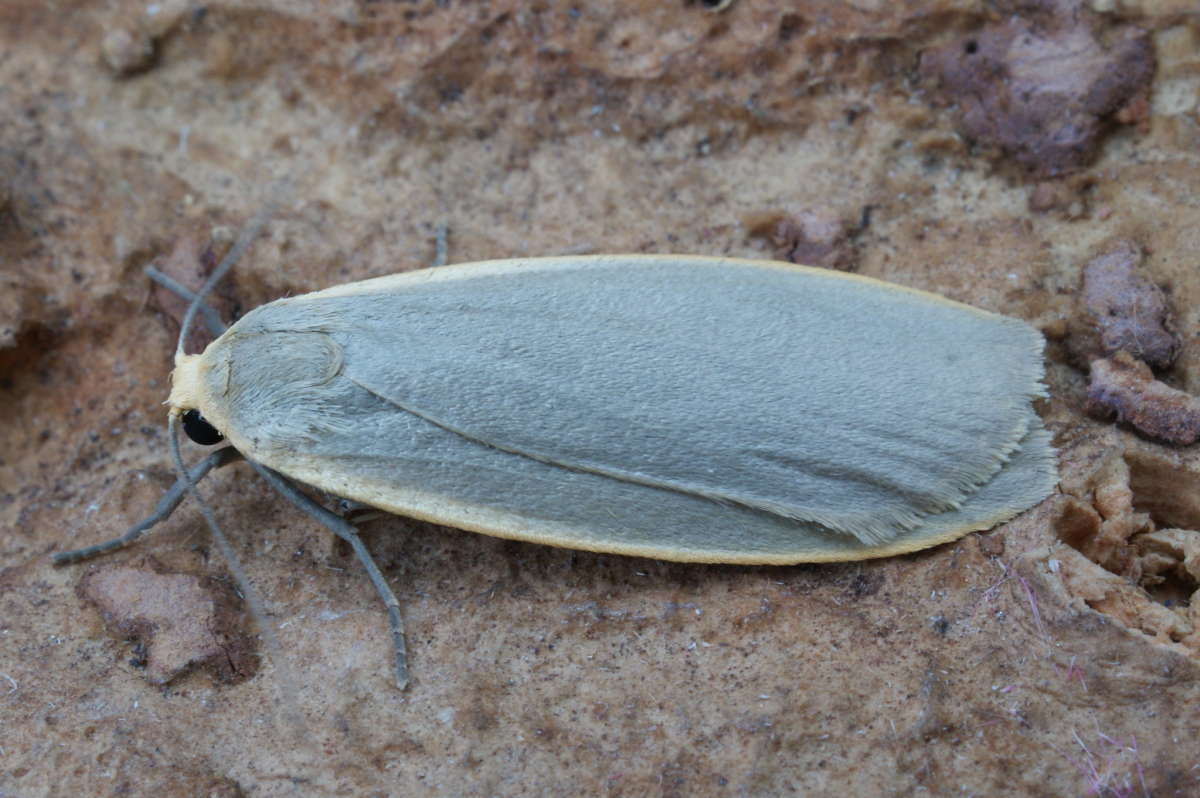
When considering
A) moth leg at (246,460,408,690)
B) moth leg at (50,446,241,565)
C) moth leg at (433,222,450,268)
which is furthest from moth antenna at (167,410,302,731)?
moth leg at (433,222,450,268)

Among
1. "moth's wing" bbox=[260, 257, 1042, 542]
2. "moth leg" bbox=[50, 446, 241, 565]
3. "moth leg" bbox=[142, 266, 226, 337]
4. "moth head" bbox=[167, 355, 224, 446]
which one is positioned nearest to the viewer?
"moth's wing" bbox=[260, 257, 1042, 542]

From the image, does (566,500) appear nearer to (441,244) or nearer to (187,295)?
(441,244)

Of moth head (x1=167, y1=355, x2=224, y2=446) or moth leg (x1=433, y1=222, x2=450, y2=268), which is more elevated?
moth leg (x1=433, y1=222, x2=450, y2=268)

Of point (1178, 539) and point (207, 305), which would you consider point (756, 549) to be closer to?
point (1178, 539)

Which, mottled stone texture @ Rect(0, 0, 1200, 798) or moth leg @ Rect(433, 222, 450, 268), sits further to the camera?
moth leg @ Rect(433, 222, 450, 268)

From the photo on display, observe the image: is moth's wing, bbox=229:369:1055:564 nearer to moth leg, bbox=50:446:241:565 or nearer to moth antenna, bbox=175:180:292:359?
moth leg, bbox=50:446:241:565

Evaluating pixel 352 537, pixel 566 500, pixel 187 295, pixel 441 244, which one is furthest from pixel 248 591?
pixel 441 244

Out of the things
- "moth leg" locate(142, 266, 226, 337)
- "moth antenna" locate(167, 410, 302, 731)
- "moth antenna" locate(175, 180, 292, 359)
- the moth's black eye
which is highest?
"moth antenna" locate(175, 180, 292, 359)
